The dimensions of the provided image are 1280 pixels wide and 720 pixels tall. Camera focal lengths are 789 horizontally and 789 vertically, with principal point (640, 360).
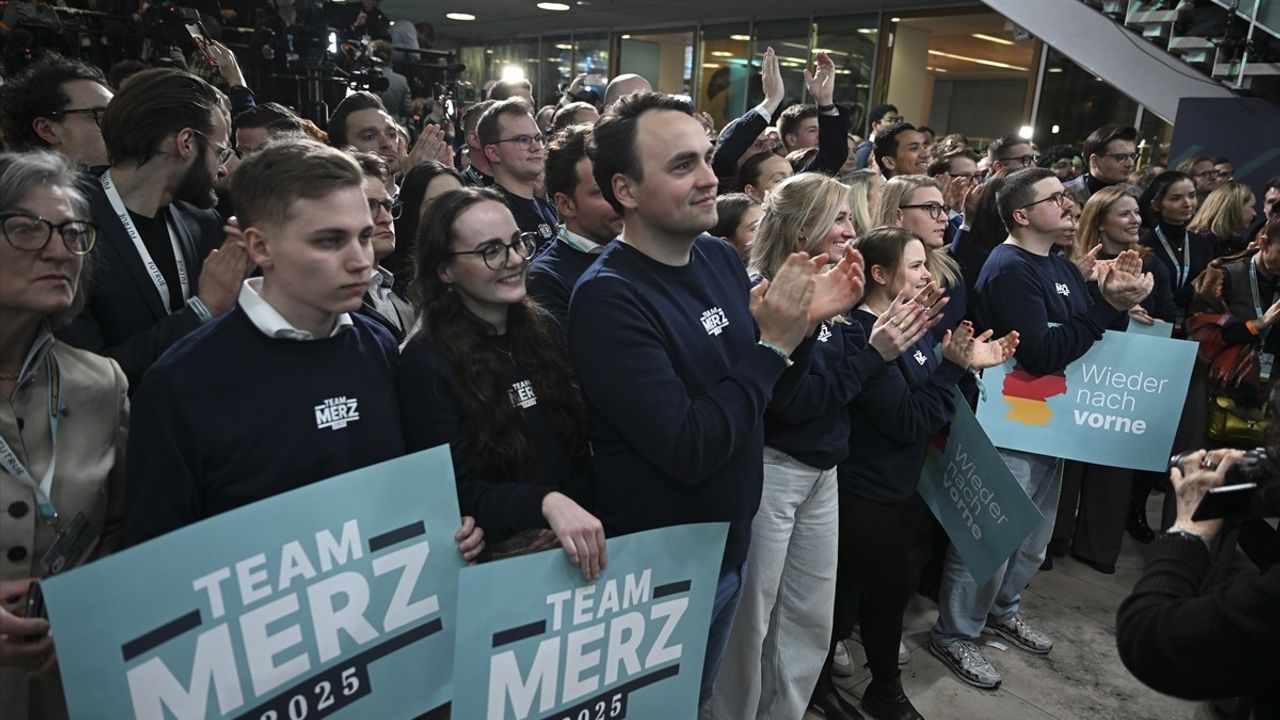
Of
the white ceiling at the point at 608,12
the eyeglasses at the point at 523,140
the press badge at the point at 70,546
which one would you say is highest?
the white ceiling at the point at 608,12

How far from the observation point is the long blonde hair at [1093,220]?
3.41 m

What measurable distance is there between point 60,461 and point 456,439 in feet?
2.20

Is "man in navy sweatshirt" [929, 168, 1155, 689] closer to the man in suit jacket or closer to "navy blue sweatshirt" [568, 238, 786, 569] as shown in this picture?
"navy blue sweatshirt" [568, 238, 786, 569]

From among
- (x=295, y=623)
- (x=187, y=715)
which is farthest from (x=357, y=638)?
(x=187, y=715)

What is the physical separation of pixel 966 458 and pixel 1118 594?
157 centimetres

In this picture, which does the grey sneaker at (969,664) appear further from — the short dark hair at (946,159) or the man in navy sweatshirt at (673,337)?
the short dark hair at (946,159)

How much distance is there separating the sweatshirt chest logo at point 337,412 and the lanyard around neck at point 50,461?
1.44ft

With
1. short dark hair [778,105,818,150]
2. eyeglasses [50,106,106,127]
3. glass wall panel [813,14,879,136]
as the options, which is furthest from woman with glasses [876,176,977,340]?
glass wall panel [813,14,879,136]

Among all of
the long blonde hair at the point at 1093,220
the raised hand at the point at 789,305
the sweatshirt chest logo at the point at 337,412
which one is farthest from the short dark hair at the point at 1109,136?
the sweatshirt chest logo at the point at 337,412

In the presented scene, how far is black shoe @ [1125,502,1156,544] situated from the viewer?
3984 millimetres

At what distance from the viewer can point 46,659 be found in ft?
4.06

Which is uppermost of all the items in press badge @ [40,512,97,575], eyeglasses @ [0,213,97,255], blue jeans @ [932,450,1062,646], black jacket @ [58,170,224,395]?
eyeglasses @ [0,213,97,255]

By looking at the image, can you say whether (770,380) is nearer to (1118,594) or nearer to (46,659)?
(46,659)

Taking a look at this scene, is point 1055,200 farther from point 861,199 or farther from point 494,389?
point 494,389
